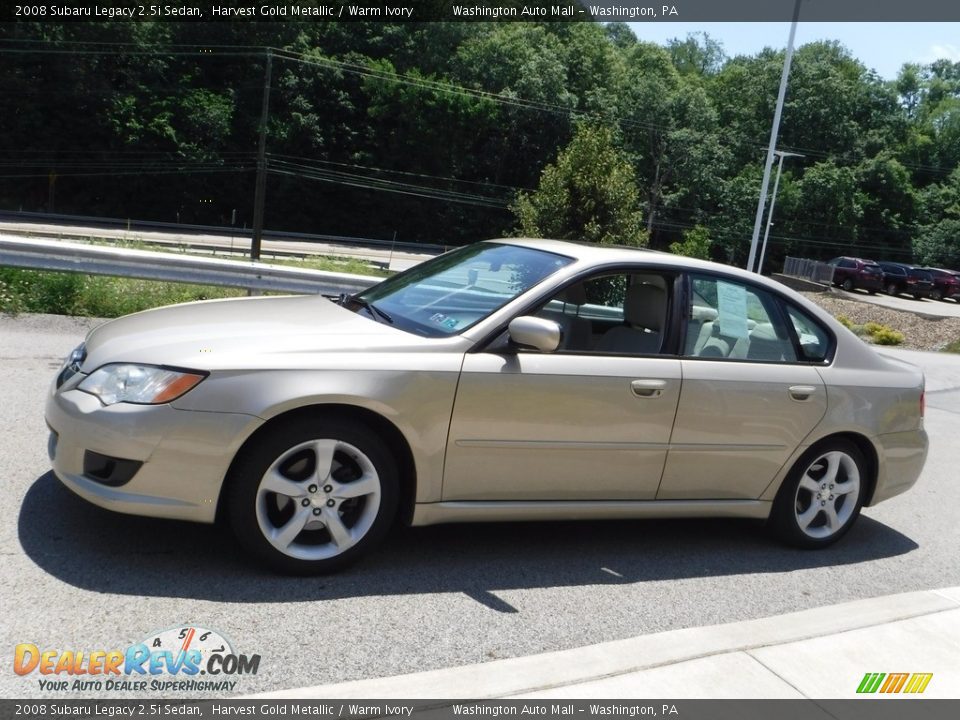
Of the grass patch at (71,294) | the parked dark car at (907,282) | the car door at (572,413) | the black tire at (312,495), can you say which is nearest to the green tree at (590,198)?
the grass patch at (71,294)

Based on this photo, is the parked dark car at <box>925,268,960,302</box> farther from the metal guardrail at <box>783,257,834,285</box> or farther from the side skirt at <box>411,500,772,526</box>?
the side skirt at <box>411,500,772,526</box>

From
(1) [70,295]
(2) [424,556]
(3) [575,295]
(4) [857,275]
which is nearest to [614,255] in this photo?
(3) [575,295]

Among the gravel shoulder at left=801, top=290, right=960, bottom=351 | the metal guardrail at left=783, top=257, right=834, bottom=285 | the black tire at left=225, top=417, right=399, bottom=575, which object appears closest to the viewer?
the black tire at left=225, top=417, right=399, bottom=575

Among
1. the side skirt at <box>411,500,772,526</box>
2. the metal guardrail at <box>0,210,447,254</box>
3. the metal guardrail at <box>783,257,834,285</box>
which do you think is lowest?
the metal guardrail at <box>0,210,447,254</box>

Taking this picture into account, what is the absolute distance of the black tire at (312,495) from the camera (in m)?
3.94

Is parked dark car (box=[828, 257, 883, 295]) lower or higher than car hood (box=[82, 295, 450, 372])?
lower

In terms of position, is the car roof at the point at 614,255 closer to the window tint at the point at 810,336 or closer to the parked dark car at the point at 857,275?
the window tint at the point at 810,336

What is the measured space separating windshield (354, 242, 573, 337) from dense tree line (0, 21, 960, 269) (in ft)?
182

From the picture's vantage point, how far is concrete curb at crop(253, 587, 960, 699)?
3.23 meters

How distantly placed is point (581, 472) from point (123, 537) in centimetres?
215


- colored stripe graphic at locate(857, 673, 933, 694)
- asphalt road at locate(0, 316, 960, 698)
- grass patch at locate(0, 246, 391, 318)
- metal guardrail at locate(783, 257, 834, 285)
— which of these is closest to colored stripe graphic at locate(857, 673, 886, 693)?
colored stripe graphic at locate(857, 673, 933, 694)

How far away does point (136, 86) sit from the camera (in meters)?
64.5

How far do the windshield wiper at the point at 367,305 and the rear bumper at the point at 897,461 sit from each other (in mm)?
2905

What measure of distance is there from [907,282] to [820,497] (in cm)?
5523
